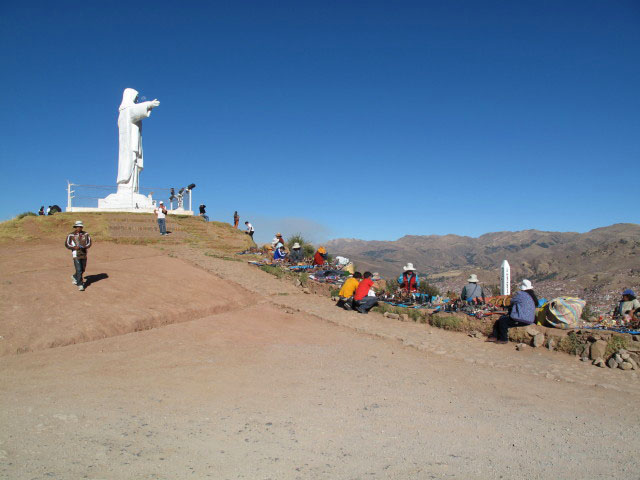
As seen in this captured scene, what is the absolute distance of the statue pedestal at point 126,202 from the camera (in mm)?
23656

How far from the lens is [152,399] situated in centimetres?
519

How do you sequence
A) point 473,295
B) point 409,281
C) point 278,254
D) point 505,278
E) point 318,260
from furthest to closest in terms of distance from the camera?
point 278,254 < point 318,260 < point 409,281 < point 505,278 < point 473,295

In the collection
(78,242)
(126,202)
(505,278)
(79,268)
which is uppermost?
(126,202)

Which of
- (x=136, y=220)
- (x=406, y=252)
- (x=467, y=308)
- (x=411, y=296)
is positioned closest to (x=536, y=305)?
(x=467, y=308)

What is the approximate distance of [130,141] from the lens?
24.6 meters

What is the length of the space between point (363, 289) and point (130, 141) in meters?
18.9

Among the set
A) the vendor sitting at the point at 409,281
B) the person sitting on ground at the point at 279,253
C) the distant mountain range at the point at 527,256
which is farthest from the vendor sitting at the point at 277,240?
the distant mountain range at the point at 527,256

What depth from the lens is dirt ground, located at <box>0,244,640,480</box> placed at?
379 cm

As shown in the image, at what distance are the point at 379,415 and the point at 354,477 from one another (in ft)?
5.01

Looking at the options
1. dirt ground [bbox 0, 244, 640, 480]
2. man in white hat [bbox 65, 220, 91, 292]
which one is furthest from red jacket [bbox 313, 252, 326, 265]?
man in white hat [bbox 65, 220, 91, 292]

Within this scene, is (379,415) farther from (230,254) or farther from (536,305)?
(230,254)

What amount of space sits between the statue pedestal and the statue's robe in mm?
452

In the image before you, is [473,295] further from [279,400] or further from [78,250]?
[78,250]

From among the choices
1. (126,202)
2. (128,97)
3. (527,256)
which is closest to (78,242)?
(126,202)
